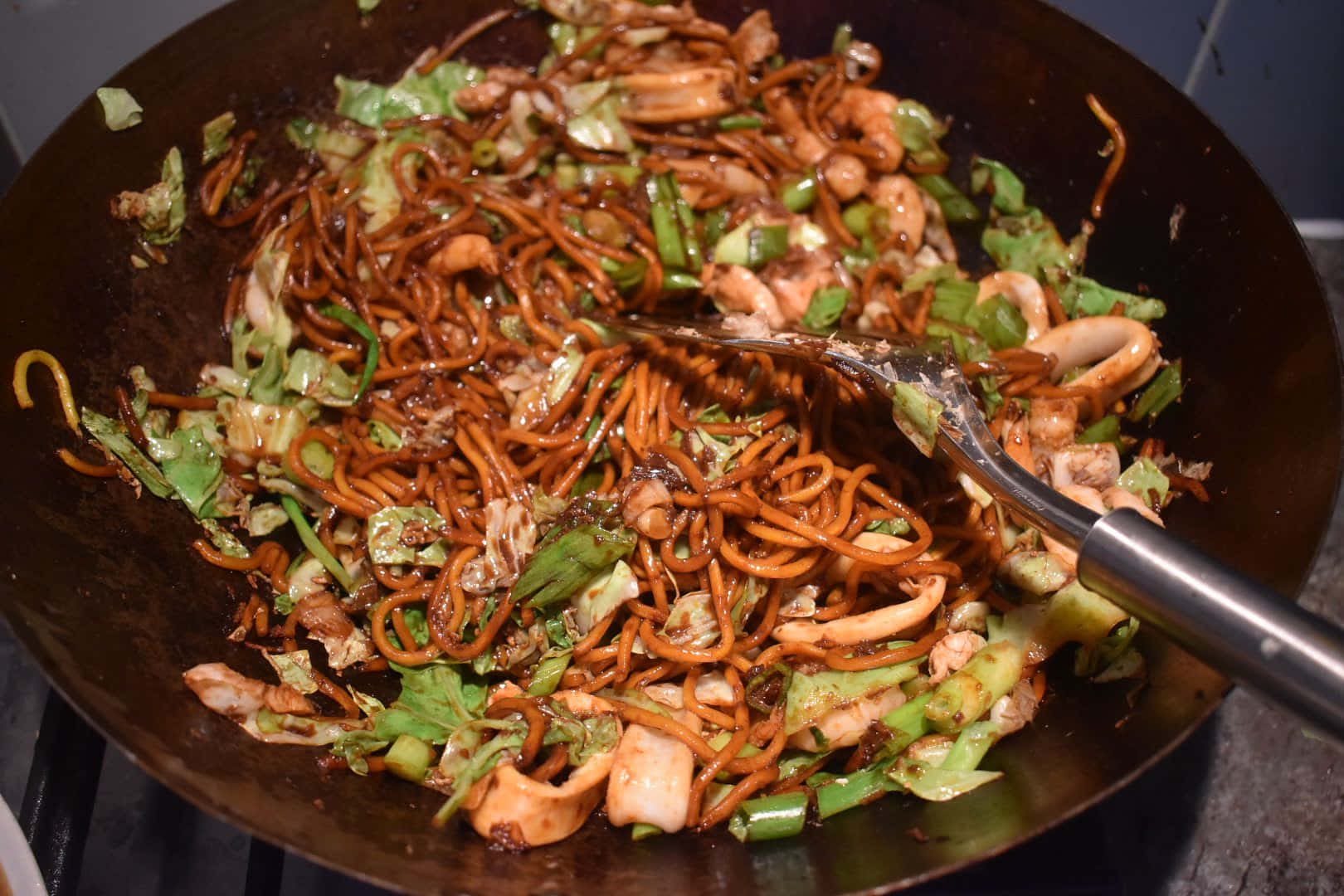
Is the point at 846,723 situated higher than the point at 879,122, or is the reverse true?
the point at 879,122

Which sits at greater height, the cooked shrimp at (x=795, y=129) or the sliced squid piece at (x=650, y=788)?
the cooked shrimp at (x=795, y=129)

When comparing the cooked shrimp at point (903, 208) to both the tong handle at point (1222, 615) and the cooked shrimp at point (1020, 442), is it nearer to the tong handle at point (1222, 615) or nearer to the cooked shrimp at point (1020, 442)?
the cooked shrimp at point (1020, 442)

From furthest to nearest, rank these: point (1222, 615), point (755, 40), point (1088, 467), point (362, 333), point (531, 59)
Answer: point (531, 59) → point (755, 40) → point (362, 333) → point (1088, 467) → point (1222, 615)

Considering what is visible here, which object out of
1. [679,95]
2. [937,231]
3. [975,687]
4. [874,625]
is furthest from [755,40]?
[975,687]

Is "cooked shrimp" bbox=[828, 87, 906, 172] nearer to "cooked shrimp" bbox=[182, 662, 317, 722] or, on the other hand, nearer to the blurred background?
the blurred background

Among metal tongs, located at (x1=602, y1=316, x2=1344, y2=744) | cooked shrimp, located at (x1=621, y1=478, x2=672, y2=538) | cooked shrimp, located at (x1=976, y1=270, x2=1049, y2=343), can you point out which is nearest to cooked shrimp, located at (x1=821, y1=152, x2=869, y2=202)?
cooked shrimp, located at (x1=976, y1=270, x2=1049, y2=343)

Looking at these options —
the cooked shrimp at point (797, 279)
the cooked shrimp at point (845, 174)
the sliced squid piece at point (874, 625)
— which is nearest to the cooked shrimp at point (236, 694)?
the sliced squid piece at point (874, 625)

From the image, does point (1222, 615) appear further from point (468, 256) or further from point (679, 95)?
point (679, 95)
